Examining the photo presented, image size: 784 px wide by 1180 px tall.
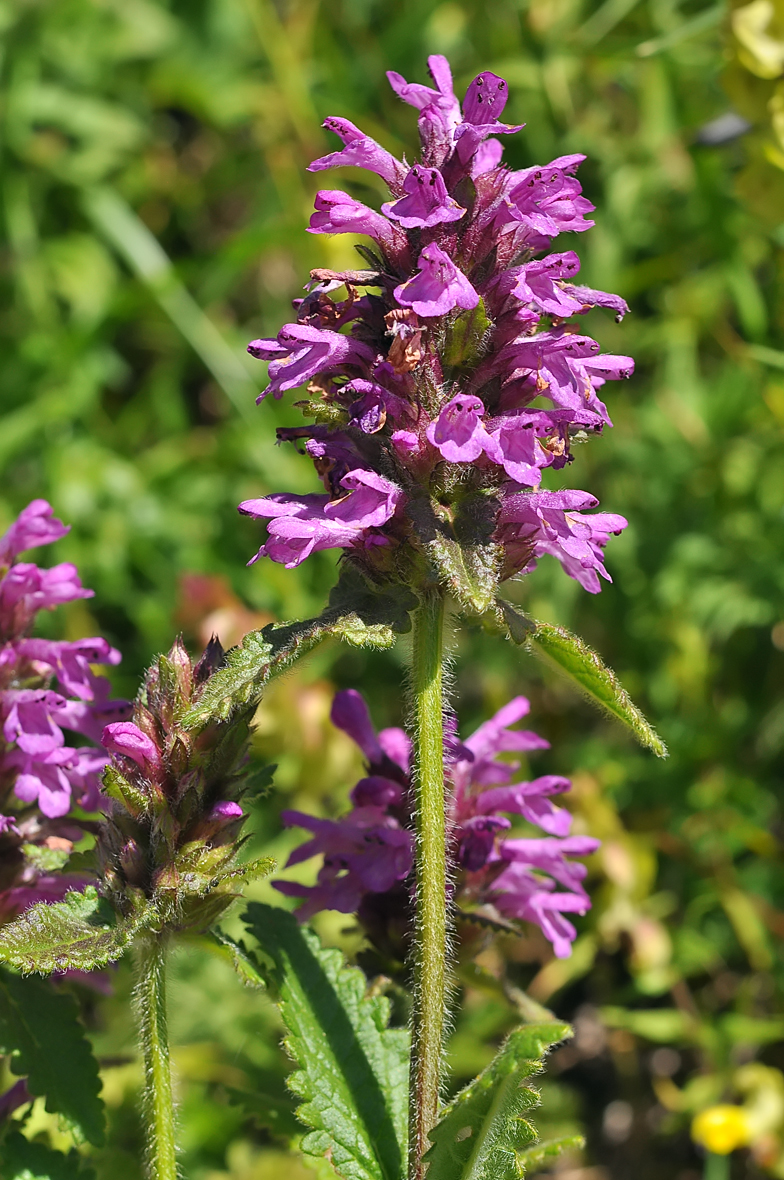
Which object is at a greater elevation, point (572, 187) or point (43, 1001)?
point (572, 187)

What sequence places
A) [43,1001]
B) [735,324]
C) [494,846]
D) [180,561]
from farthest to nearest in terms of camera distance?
[735,324]
[180,561]
[494,846]
[43,1001]

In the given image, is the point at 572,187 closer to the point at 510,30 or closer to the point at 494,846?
the point at 494,846

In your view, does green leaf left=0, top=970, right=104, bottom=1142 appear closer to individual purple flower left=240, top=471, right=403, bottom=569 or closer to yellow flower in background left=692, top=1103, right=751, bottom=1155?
individual purple flower left=240, top=471, right=403, bottom=569

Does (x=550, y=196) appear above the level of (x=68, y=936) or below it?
above

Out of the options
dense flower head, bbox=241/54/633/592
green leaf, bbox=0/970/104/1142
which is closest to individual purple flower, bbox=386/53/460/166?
dense flower head, bbox=241/54/633/592

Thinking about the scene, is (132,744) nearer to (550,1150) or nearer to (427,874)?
(427,874)

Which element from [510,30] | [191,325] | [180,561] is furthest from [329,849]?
[510,30]

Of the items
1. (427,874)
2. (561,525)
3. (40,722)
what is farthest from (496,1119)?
(40,722)
